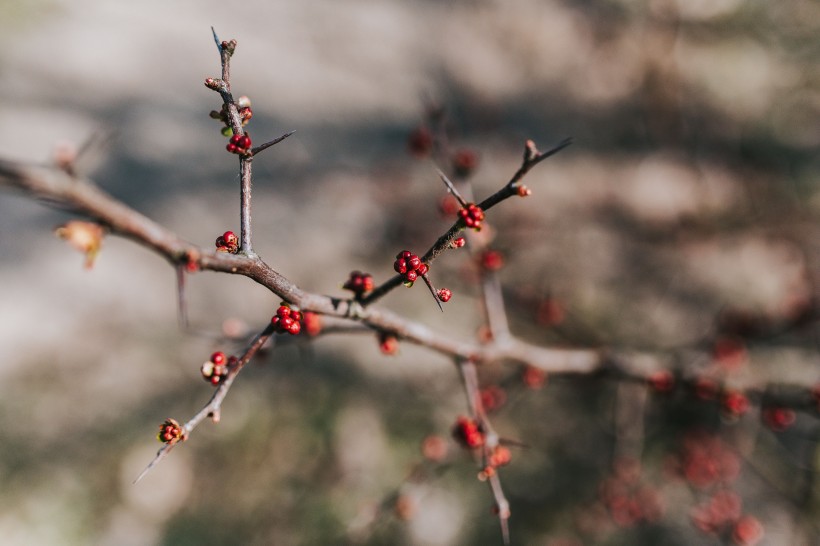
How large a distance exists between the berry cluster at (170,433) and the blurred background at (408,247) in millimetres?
3096

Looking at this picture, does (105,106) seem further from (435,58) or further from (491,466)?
(491,466)

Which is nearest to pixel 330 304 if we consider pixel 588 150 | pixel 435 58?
pixel 588 150

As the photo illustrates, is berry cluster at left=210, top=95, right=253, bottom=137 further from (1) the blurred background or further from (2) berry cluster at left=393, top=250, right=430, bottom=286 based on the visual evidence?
(1) the blurred background

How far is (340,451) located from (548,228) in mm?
Answer: 2937

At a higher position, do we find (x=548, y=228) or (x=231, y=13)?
(x=231, y=13)

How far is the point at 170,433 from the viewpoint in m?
1.49

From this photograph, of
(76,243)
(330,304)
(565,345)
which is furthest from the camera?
(565,345)

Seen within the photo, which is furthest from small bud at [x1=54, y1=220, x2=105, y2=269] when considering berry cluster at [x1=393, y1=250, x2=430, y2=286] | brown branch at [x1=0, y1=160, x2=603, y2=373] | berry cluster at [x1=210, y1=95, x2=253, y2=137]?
berry cluster at [x1=393, y1=250, x2=430, y2=286]

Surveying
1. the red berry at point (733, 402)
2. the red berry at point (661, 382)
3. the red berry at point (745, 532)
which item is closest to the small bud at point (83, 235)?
the red berry at point (661, 382)

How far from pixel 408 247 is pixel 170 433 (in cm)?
383

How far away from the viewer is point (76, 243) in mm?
1083

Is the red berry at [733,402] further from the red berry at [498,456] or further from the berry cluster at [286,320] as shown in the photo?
the berry cluster at [286,320]

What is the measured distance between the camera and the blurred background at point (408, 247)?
4.51 meters

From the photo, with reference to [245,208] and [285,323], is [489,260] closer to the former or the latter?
[285,323]
